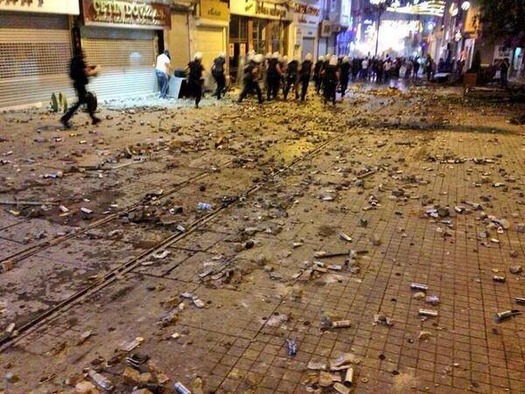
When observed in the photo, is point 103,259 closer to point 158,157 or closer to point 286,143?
point 158,157

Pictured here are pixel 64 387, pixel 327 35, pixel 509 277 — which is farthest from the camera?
pixel 327 35

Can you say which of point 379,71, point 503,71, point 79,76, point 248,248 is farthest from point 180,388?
point 379,71

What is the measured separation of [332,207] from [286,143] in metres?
4.85

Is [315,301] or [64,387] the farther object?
[315,301]

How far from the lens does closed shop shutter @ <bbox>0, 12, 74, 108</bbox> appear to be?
49.2ft

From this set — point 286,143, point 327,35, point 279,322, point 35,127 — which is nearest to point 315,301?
point 279,322

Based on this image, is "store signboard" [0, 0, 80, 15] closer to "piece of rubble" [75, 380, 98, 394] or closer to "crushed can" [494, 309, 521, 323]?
"piece of rubble" [75, 380, 98, 394]

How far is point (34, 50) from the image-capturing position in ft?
52.1

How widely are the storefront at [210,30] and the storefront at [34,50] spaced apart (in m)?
7.53

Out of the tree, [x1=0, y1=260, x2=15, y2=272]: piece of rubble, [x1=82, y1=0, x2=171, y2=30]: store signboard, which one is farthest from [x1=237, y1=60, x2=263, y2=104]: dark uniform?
[x1=0, y1=260, x2=15, y2=272]: piece of rubble

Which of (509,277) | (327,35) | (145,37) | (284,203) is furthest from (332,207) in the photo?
(327,35)

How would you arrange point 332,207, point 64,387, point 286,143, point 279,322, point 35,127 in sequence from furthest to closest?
point 35,127 → point 286,143 → point 332,207 → point 279,322 → point 64,387

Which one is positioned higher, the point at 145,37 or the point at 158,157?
the point at 145,37

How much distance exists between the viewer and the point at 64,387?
→ 10.6ft
